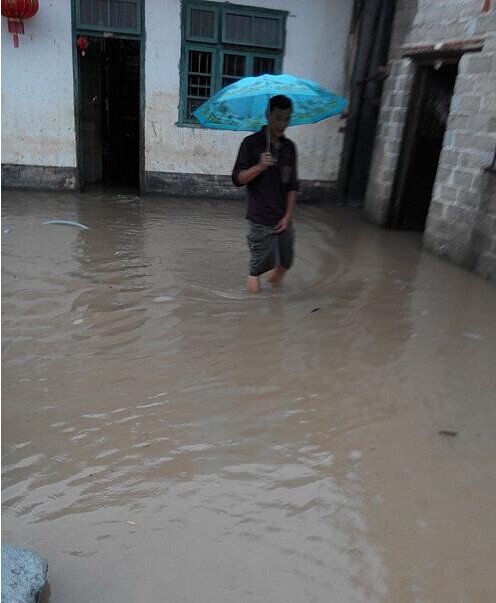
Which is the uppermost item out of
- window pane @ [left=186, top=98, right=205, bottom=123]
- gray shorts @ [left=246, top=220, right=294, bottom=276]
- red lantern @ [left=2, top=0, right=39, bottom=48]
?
red lantern @ [left=2, top=0, right=39, bottom=48]

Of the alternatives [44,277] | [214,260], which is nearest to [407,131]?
[214,260]

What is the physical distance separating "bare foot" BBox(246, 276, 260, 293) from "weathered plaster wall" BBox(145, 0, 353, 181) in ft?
16.1

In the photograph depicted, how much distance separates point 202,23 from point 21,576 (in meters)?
8.73

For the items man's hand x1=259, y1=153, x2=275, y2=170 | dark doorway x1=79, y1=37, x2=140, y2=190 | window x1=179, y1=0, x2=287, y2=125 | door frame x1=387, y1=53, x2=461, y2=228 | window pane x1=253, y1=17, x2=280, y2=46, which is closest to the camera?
man's hand x1=259, y1=153, x2=275, y2=170

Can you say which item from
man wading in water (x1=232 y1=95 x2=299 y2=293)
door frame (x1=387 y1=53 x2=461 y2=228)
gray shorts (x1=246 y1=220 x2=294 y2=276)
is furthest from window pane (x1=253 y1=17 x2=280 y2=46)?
gray shorts (x1=246 y1=220 x2=294 y2=276)

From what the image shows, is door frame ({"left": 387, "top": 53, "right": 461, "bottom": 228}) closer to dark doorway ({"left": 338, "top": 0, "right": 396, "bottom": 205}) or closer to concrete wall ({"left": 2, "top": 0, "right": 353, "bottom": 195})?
dark doorway ({"left": 338, "top": 0, "right": 396, "bottom": 205})

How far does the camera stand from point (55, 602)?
214cm

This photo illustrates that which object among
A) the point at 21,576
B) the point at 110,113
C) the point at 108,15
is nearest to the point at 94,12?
the point at 108,15

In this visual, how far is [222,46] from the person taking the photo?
9062 mm

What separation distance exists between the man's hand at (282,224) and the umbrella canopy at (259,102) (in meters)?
0.89

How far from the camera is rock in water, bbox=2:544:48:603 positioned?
1.79 metres

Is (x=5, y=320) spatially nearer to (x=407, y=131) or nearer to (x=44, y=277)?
(x=44, y=277)

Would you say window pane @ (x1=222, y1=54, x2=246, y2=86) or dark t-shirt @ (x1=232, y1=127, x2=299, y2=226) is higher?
window pane @ (x1=222, y1=54, x2=246, y2=86)

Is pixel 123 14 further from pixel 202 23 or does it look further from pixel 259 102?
pixel 259 102
